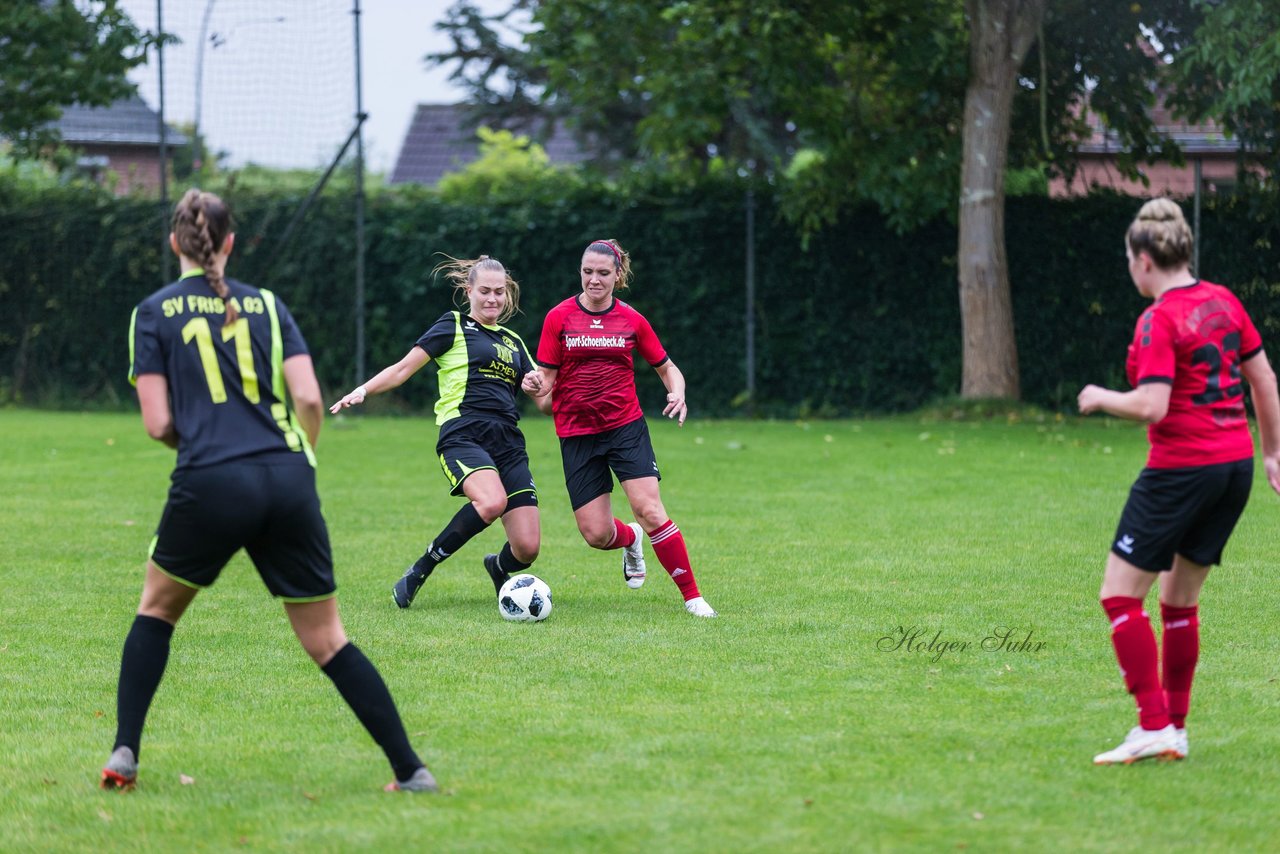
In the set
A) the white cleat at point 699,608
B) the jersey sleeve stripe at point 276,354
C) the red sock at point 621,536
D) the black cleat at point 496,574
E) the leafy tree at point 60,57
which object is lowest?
the white cleat at point 699,608

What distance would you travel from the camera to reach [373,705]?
15.1 feet

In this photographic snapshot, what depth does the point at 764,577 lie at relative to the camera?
29.0 ft

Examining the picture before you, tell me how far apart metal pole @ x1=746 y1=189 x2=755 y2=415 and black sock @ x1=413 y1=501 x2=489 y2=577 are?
1284 centimetres

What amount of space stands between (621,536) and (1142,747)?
3.88m

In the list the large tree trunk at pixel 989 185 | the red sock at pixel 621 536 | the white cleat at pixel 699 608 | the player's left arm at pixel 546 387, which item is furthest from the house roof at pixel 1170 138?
the white cleat at pixel 699 608

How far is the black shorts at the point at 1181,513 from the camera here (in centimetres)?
485

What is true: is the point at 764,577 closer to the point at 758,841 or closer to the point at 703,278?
the point at 758,841

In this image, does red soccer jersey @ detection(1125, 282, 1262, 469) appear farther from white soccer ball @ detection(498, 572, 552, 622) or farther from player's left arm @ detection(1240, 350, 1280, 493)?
white soccer ball @ detection(498, 572, 552, 622)

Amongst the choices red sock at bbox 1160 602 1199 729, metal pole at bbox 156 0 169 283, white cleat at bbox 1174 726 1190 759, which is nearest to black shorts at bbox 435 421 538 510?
red sock at bbox 1160 602 1199 729

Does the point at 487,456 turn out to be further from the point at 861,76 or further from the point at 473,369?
the point at 861,76

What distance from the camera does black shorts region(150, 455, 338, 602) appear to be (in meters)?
4.43

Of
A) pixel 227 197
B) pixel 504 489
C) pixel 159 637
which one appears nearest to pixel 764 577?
pixel 504 489

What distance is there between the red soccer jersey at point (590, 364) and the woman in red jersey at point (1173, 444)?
11.7 feet

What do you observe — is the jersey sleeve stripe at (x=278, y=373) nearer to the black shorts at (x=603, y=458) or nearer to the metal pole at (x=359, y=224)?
the black shorts at (x=603, y=458)
